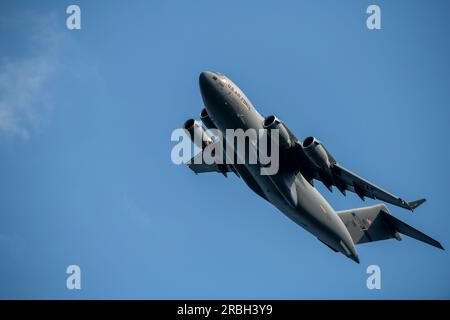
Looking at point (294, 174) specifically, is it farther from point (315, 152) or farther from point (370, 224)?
point (370, 224)

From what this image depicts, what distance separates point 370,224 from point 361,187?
4.22 metres

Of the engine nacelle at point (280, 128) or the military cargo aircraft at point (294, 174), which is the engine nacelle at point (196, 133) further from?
the engine nacelle at point (280, 128)

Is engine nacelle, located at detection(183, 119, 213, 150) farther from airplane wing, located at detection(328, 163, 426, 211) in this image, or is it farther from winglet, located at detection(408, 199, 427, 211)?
winglet, located at detection(408, 199, 427, 211)

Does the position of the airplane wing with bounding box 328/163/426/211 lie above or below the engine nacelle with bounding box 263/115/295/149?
below

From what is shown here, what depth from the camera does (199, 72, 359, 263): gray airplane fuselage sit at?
20.5 metres

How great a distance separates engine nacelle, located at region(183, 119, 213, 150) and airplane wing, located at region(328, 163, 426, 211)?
18.0ft

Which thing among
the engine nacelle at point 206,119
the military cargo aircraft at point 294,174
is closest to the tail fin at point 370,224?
the military cargo aircraft at point 294,174

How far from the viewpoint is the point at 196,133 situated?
23516 millimetres

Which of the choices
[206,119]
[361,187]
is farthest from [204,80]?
[361,187]

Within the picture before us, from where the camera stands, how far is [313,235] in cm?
2477

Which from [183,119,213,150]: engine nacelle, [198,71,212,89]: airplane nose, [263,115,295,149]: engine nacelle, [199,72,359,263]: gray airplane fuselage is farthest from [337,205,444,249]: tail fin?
[198,71,212,89]: airplane nose

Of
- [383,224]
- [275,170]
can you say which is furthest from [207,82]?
[383,224]

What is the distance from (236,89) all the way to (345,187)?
256 inches
